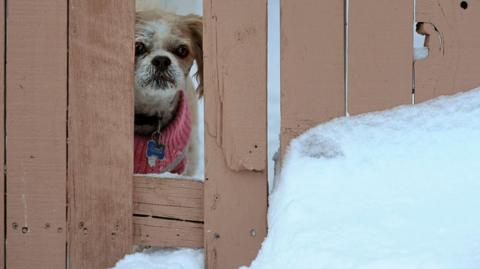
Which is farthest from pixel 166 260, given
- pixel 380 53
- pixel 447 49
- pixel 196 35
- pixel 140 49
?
pixel 196 35

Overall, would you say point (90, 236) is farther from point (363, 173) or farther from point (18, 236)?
point (363, 173)

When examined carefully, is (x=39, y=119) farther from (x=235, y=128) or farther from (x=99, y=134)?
(x=235, y=128)

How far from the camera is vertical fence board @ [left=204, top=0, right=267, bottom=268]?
1.79 meters

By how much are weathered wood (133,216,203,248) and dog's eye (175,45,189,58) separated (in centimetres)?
161

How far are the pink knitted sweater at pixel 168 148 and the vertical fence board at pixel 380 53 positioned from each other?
1157 mm

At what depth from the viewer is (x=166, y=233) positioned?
1.89 meters

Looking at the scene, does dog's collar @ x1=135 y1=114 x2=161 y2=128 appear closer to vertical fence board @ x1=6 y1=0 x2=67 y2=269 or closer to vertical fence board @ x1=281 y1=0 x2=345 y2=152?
vertical fence board @ x1=6 y1=0 x2=67 y2=269

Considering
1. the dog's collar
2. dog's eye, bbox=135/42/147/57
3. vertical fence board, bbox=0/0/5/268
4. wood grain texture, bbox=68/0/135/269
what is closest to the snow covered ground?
wood grain texture, bbox=68/0/135/269

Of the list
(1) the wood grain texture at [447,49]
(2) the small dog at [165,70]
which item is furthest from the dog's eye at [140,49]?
(1) the wood grain texture at [447,49]

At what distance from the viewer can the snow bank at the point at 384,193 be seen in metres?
1.33

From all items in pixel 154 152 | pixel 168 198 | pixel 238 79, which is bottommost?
pixel 168 198

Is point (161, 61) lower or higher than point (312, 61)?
higher

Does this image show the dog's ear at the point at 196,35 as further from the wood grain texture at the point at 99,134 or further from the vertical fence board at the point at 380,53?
the vertical fence board at the point at 380,53

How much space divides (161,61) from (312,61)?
4.97 ft
